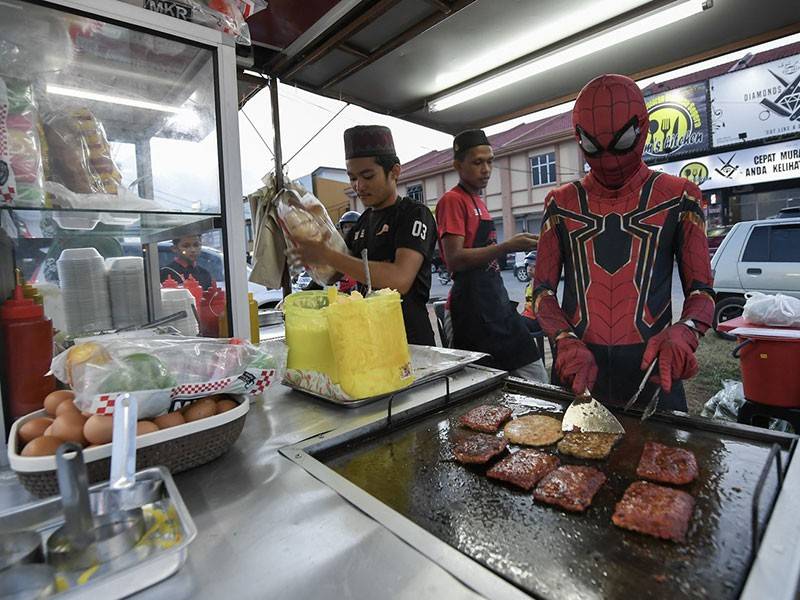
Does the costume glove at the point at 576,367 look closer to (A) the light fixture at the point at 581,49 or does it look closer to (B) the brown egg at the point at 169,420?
(B) the brown egg at the point at 169,420

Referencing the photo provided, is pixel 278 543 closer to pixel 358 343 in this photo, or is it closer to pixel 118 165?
pixel 358 343

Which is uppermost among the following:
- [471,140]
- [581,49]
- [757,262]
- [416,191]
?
[416,191]

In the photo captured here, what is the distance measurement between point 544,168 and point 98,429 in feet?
58.4

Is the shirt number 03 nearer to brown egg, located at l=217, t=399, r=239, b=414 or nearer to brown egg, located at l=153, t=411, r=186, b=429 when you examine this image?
brown egg, located at l=217, t=399, r=239, b=414

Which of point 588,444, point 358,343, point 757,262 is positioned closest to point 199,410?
point 358,343

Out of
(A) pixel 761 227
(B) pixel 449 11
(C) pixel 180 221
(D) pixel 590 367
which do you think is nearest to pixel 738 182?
(A) pixel 761 227

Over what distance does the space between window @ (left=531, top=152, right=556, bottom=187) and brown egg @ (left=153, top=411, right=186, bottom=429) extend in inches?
685

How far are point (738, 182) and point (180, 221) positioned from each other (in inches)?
508

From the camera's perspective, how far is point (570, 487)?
0.91 m

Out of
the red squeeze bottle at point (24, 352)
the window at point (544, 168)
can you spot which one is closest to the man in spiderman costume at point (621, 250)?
the red squeeze bottle at point (24, 352)

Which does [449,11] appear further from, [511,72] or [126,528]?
[126,528]

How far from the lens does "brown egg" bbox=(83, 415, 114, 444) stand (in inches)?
33.4

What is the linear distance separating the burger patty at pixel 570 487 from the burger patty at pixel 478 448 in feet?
0.44

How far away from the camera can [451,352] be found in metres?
1.77
